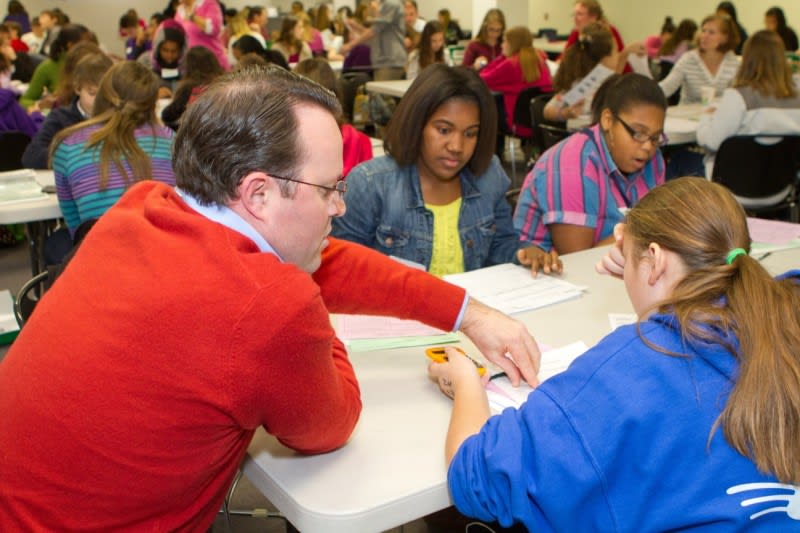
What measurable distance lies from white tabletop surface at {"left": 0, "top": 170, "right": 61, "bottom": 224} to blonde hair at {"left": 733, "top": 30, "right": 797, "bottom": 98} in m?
3.58

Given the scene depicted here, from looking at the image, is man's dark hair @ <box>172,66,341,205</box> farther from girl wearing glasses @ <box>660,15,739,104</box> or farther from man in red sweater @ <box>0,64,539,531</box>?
girl wearing glasses @ <box>660,15,739,104</box>

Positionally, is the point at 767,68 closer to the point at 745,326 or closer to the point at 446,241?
the point at 446,241

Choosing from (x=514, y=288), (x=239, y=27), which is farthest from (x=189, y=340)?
(x=239, y=27)

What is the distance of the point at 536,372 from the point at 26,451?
927mm

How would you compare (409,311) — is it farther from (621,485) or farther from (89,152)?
(89,152)

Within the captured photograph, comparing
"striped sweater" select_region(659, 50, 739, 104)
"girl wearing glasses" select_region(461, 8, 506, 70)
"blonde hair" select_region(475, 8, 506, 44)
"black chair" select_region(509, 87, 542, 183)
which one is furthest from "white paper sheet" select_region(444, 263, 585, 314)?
"blonde hair" select_region(475, 8, 506, 44)

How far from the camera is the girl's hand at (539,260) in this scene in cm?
220

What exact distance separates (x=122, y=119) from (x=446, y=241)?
1.41m

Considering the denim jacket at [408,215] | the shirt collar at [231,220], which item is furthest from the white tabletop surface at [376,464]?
the denim jacket at [408,215]

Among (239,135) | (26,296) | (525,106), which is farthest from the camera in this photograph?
(525,106)

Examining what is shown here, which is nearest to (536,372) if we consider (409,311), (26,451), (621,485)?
(409,311)

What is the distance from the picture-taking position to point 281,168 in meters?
1.20

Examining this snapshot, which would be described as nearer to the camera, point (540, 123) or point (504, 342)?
point (504, 342)

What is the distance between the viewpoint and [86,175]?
117 inches
